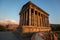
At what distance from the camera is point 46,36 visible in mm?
1899

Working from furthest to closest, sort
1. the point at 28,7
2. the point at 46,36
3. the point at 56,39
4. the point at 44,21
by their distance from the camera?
the point at 44,21 → the point at 28,7 → the point at 56,39 → the point at 46,36

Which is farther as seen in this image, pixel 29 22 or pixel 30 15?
pixel 30 15

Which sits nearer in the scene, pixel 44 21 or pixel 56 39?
pixel 56 39

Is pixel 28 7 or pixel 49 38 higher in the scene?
pixel 28 7

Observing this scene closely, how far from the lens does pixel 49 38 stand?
1938mm

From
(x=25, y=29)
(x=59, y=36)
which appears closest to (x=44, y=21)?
(x=25, y=29)

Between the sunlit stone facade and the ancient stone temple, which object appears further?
the sunlit stone facade

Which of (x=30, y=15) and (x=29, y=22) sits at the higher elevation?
(x=30, y=15)

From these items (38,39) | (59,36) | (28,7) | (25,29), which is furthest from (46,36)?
(28,7)

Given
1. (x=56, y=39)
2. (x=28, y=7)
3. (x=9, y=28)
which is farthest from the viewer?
(x=9, y=28)

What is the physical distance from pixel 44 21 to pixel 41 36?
14.9 metres

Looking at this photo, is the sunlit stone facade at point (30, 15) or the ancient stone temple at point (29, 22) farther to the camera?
the sunlit stone facade at point (30, 15)

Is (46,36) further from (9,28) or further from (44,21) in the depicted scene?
(44,21)

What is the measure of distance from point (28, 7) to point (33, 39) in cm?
790
